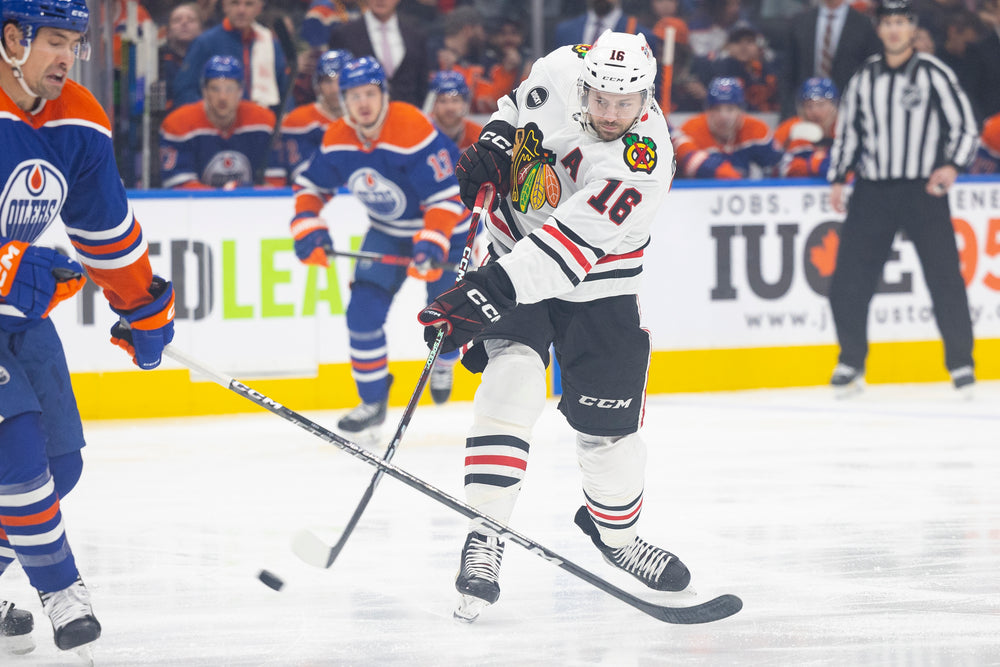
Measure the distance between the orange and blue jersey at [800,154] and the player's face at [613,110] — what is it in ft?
12.4

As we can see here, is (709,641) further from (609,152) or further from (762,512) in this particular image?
(762,512)

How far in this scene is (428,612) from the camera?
256 cm

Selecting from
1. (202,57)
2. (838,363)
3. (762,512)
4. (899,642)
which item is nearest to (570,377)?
(899,642)

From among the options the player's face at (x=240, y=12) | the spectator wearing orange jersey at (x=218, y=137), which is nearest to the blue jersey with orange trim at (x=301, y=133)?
the spectator wearing orange jersey at (x=218, y=137)

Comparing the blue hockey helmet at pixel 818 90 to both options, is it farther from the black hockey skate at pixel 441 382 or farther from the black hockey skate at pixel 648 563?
the black hockey skate at pixel 648 563

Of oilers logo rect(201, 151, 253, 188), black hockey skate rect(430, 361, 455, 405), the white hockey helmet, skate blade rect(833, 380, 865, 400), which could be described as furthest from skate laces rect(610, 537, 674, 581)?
oilers logo rect(201, 151, 253, 188)

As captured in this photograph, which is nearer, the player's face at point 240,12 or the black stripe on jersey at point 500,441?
the black stripe on jersey at point 500,441

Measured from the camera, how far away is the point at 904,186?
5.69 metres

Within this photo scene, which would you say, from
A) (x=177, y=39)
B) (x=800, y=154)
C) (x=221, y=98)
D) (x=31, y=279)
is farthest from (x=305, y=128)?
(x=31, y=279)

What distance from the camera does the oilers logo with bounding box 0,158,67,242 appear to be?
210cm

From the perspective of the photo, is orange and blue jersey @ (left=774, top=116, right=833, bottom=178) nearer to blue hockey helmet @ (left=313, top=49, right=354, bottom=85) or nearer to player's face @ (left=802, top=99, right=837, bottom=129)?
player's face @ (left=802, top=99, right=837, bottom=129)

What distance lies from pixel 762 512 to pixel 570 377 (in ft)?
3.46

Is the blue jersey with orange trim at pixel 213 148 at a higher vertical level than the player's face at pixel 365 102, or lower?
lower

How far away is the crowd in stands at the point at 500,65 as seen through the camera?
577cm
